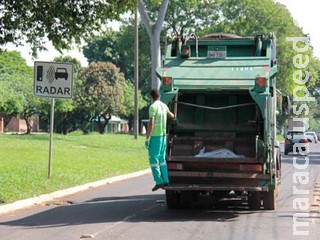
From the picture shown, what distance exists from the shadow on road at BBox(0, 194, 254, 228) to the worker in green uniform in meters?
0.74

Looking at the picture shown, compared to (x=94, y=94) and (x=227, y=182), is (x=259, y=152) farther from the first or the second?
(x=94, y=94)

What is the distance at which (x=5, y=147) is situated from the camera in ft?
90.8

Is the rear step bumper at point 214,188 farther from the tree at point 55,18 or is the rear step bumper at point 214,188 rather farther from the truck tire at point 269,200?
the tree at point 55,18

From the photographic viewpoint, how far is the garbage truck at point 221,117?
11.0 meters

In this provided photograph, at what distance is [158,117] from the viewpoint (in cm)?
1098

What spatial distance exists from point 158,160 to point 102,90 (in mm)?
54496

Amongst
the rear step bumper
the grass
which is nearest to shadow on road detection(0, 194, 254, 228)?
the rear step bumper

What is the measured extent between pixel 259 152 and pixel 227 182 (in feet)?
2.57

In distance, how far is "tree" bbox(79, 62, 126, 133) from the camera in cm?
6456

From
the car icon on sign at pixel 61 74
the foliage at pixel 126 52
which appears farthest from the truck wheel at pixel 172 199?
the foliage at pixel 126 52

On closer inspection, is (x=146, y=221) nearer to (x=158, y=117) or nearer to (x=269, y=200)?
(x=158, y=117)

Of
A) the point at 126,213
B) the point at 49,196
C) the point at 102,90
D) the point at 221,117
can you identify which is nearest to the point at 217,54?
the point at 221,117

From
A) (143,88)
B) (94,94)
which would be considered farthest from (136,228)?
(143,88)

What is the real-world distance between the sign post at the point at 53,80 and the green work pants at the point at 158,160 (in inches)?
221
